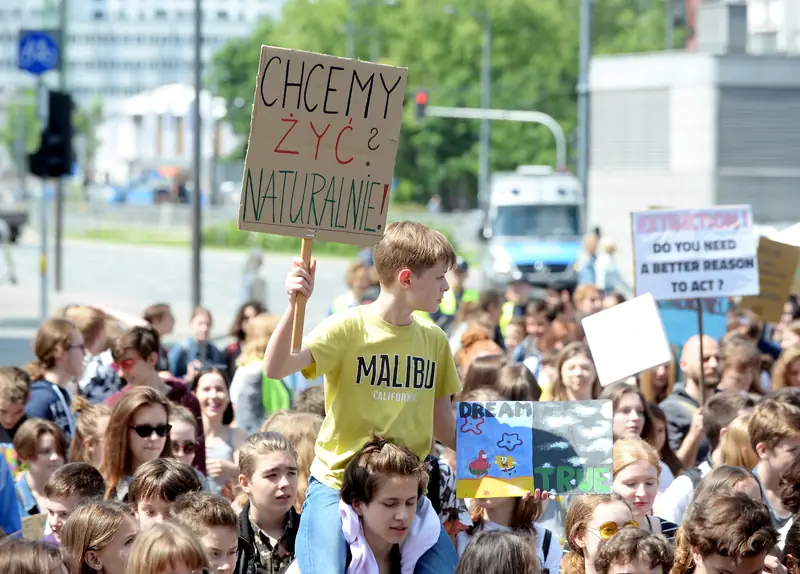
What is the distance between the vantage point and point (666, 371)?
9641mm

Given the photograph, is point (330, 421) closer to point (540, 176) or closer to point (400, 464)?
point (400, 464)

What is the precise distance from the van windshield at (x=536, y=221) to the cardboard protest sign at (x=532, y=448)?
24743mm

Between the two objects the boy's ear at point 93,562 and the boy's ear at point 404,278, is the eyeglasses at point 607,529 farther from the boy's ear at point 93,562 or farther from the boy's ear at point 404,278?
the boy's ear at point 93,562

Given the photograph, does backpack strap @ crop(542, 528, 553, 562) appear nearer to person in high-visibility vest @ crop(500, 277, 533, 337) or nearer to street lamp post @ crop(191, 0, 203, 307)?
person in high-visibility vest @ crop(500, 277, 533, 337)

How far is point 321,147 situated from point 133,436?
78.2 inches

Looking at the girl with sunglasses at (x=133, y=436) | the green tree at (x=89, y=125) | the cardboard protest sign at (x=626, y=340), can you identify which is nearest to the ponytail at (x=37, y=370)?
the girl with sunglasses at (x=133, y=436)

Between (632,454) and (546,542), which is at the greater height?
(632,454)

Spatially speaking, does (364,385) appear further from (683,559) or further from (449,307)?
(449,307)

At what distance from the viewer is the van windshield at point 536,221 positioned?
100 feet

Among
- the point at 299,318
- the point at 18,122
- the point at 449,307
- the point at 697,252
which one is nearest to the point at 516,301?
the point at 449,307

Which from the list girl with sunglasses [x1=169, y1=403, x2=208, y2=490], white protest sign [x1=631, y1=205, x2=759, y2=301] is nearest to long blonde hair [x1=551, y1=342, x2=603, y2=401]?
white protest sign [x1=631, y1=205, x2=759, y2=301]

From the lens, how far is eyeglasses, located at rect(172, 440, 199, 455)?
6852 mm

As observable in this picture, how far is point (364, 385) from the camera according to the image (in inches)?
204

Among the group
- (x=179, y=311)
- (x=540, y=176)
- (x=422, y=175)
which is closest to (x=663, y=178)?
(x=540, y=176)
